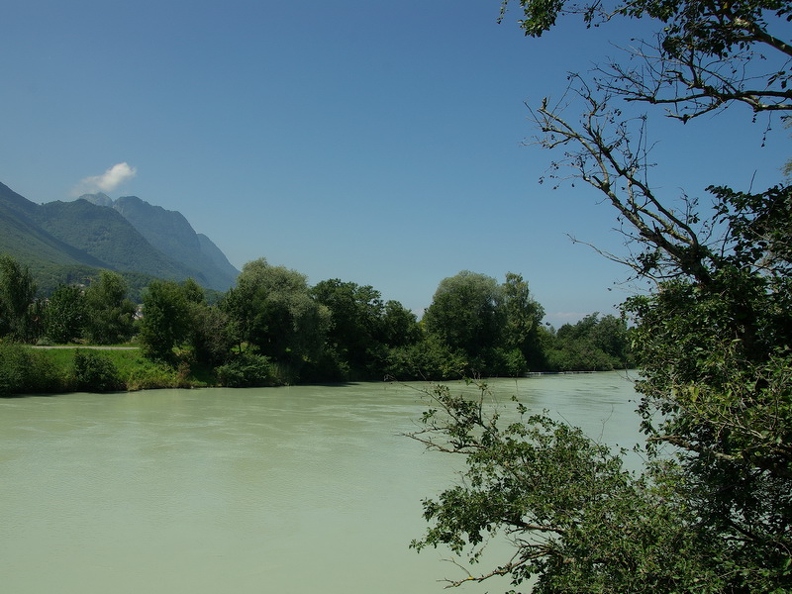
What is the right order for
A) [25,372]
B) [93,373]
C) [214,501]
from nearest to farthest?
1. [214,501]
2. [25,372]
3. [93,373]

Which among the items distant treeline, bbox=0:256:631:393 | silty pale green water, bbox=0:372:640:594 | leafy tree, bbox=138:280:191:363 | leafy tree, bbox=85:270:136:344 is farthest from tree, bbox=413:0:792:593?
leafy tree, bbox=85:270:136:344

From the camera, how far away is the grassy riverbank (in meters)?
22.6

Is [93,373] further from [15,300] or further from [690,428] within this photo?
[690,428]

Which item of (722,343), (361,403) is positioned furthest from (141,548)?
(361,403)

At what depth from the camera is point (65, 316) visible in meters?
31.5

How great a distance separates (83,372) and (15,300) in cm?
838

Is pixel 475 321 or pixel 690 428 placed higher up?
pixel 475 321

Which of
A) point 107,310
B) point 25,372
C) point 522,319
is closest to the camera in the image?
point 25,372

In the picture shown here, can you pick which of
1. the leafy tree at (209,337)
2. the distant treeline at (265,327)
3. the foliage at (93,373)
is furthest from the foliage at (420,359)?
the foliage at (93,373)

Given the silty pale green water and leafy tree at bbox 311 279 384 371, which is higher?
leafy tree at bbox 311 279 384 371

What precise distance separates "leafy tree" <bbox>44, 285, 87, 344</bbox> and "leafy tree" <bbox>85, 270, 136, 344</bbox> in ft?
1.39

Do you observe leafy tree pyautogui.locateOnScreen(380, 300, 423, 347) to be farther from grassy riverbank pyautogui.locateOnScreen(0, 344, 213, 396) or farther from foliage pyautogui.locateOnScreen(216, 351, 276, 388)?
grassy riverbank pyautogui.locateOnScreen(0, 344, 213, 396)

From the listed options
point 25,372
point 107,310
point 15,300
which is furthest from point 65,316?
point 25,372

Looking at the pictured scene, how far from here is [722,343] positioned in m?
3.35
